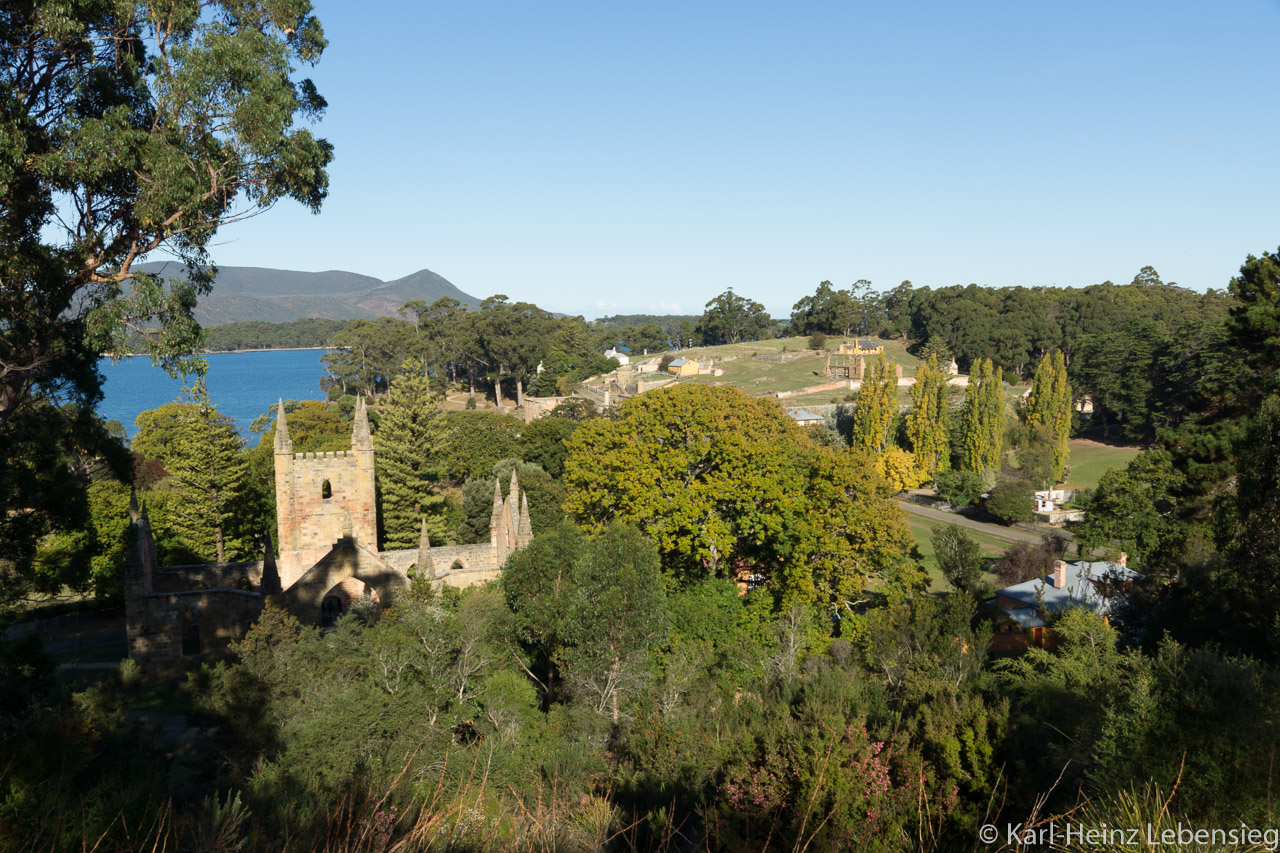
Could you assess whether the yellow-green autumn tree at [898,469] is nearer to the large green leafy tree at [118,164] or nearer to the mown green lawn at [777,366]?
the mown green lawn at [777,366]

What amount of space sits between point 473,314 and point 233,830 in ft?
294

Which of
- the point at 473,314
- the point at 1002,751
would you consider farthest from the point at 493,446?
the point at 473,314

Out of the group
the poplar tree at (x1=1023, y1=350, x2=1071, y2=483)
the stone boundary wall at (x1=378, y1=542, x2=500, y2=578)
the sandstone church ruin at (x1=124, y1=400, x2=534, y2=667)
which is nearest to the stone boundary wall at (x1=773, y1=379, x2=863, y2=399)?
the poplar tree at (x1=1023, y1=350, x2=1071, y2=483)

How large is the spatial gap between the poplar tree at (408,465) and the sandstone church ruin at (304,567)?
425 inches

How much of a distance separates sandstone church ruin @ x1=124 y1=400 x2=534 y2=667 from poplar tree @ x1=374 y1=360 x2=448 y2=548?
425 inches

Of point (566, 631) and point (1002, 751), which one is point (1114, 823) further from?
point (566, 631)

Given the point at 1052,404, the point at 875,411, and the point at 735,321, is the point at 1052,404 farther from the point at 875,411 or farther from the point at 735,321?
the point at 735,321

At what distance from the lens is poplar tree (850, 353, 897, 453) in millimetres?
58344

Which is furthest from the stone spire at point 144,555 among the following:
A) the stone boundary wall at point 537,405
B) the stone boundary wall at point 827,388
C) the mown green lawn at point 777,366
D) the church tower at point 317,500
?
the stone boundary wall at point 827,388

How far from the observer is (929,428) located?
190 ft

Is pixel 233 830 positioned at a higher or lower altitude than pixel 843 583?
higher

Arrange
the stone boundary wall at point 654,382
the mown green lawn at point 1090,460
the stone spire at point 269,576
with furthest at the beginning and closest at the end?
the stone boundary wall at point 654,382 < the mown green lawn at point 1090,460 < the stone spire at point 269,576

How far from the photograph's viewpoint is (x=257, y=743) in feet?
42.8

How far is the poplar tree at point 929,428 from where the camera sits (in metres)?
57.6
